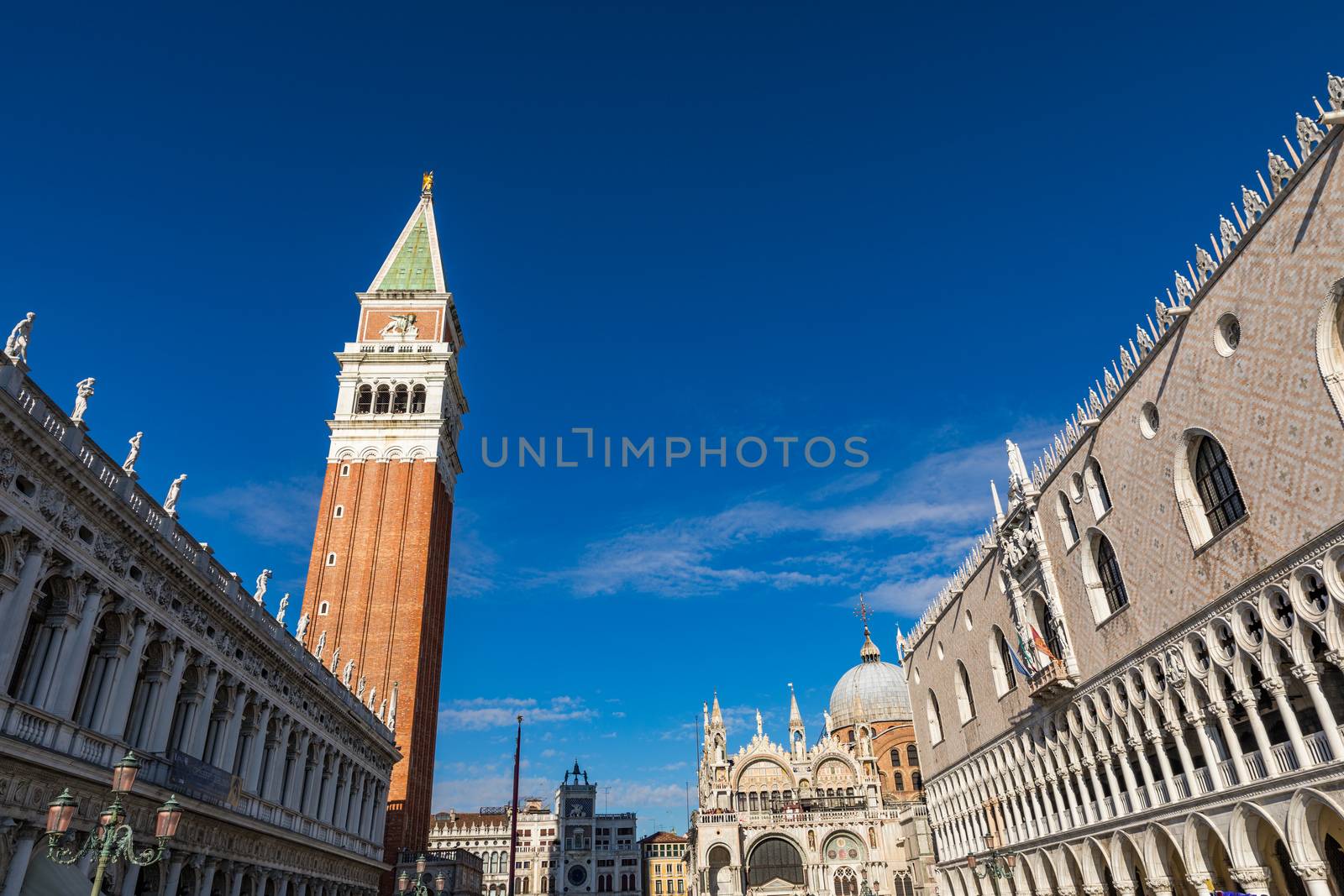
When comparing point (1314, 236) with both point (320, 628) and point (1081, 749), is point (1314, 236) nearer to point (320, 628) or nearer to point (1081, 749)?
point (1081, 749)

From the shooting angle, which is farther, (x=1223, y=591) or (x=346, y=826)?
(x=346, y=826)

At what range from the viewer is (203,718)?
25.9 meters

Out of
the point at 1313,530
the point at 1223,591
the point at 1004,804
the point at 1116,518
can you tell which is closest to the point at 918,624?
the point at 1004,804

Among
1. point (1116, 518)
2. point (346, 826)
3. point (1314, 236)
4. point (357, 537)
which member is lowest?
point (346, 826)

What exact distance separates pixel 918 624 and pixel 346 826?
113 ft

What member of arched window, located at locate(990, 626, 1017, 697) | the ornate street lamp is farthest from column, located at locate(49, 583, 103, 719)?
the ornate street lamp

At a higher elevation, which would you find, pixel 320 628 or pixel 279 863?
pixel 320 628

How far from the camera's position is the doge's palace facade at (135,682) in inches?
692

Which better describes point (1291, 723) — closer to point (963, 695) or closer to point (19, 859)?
point (963, 695)

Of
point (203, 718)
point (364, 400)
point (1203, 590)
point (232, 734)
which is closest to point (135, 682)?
point (203, 718)

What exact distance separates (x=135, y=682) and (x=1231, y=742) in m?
29.8

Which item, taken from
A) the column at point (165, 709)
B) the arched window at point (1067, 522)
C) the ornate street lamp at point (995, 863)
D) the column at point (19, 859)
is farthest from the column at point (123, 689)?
the ornate street lamp at point (995, 863)

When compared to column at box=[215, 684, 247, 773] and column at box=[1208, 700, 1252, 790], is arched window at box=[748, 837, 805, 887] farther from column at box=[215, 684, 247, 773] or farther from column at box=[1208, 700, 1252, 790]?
column at box=[215, 684, 247, 773]

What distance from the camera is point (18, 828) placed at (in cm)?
1738
